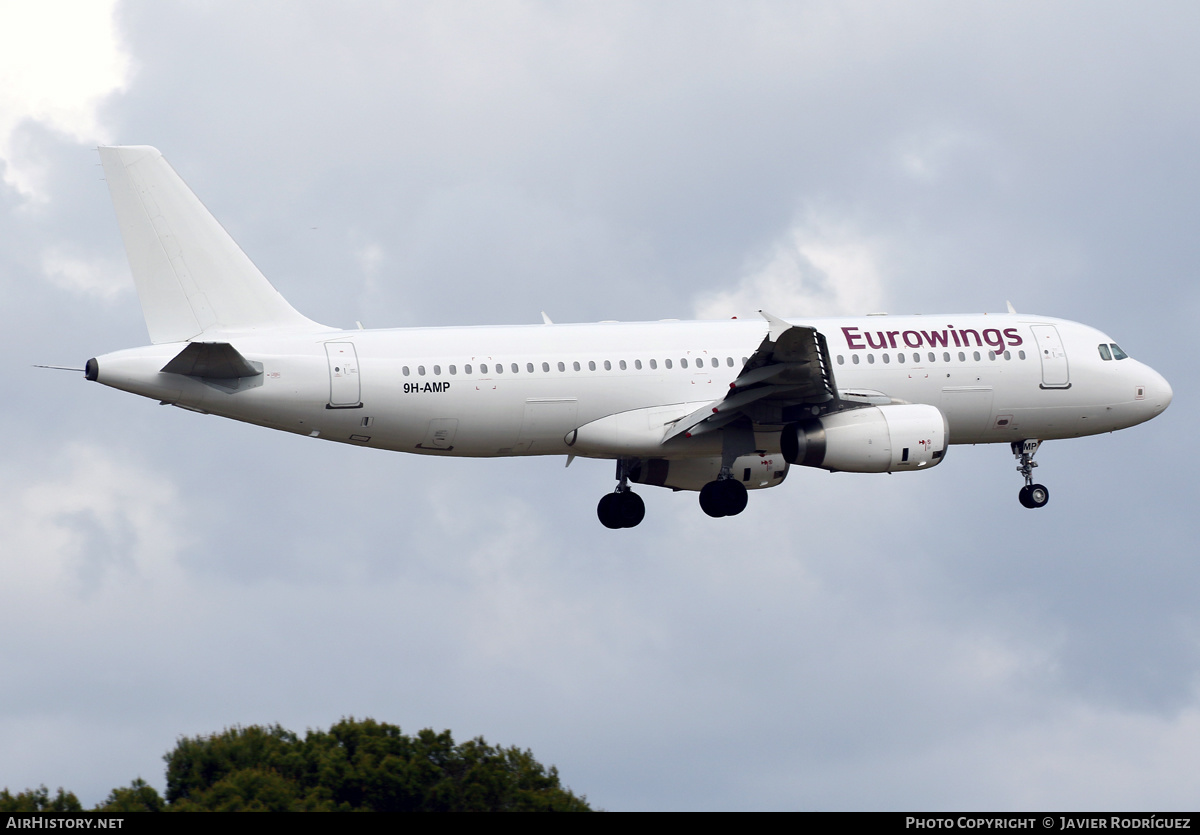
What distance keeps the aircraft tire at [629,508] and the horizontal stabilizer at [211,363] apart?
483 inches

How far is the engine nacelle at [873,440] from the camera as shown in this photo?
44.9 metres

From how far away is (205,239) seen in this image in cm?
4475

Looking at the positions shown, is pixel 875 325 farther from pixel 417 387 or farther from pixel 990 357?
pixel 417 387

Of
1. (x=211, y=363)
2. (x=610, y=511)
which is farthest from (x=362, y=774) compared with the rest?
(x=211, y=363)

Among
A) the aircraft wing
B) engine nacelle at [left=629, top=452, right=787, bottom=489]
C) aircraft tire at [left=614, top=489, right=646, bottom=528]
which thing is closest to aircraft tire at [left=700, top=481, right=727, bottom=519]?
engine nacelle at [left=629, top=452, right=787, bottom=489]

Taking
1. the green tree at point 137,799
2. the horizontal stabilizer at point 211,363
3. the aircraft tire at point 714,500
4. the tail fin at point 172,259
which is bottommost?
the green tree at point 137,799

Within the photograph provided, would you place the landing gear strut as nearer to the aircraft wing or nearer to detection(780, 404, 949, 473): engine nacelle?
the aircraft wing

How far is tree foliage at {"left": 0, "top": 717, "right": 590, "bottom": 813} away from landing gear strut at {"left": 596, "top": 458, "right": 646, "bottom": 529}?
8017 millimetres

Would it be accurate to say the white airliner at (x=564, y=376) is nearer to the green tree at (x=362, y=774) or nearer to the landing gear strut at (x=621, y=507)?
the landing gear strut at (x=621, y=507)

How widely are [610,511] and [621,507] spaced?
33 centimetres

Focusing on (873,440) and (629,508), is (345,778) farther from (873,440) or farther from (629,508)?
(873,440)

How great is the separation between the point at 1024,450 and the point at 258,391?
72.0 ft

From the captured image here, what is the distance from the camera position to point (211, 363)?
42250 millimetres

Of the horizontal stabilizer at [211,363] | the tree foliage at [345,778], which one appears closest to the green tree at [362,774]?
the tree foliage at [345,778]
